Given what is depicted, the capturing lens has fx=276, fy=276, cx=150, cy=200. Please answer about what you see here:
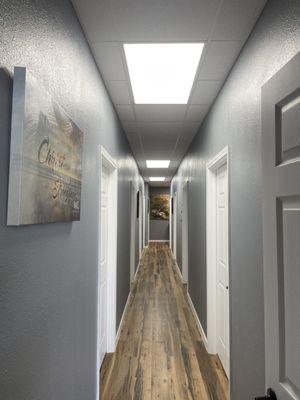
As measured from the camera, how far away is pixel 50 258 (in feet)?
3.82

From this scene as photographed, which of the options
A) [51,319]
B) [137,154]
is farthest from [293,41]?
[137,154]

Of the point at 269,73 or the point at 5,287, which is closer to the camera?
the point at 5,287

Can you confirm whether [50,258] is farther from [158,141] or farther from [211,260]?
[158,141]

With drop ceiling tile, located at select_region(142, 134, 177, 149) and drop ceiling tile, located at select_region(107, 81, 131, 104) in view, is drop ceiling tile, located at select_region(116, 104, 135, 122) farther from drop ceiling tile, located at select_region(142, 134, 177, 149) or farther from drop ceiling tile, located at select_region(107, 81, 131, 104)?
drop ceiling tile, located at select_region(142, 134, 177, 149)

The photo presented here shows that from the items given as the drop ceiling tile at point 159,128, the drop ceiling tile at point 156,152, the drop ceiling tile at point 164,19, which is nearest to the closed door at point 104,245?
the drop ceiling tile at point 159,128

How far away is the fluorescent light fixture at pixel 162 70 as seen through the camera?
6.02ft

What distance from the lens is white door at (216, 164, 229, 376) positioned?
101 inches

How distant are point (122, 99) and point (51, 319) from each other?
2147 mm

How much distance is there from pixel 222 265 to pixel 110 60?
205 centimetres

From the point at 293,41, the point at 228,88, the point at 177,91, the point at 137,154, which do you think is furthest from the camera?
the point at 137,154

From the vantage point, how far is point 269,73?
4.53 ft

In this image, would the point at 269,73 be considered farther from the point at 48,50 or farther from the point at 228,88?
the point at 48,50

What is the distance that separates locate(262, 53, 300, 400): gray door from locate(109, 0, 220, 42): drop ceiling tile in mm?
695

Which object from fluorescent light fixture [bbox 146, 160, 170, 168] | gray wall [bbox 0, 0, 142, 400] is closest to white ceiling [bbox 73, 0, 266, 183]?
gray wall [bbox 0, 0, 142, 400]
